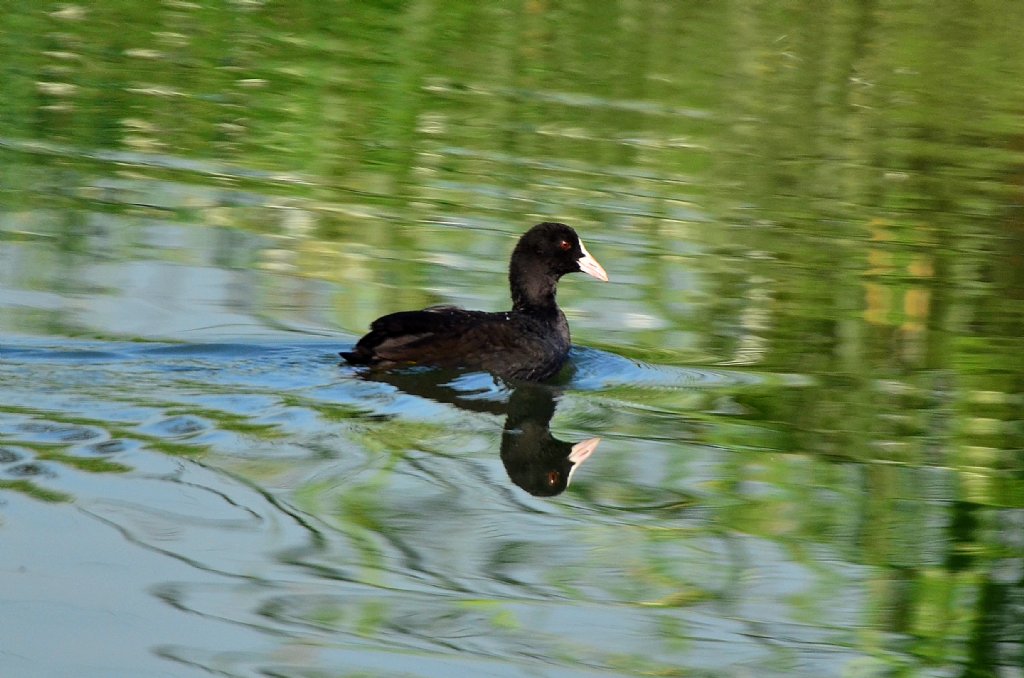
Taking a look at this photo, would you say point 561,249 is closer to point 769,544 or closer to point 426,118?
point 769,544

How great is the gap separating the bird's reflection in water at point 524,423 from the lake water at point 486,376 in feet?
0.09

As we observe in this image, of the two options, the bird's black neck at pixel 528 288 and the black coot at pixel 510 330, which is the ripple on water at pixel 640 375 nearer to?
the black coot at pixel 510 330

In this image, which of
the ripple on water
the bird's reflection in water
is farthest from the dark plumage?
the ripple on water

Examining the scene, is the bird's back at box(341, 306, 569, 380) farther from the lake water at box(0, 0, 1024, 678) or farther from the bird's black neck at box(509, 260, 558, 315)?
the bird's black neck at box(509, 260, 558, 315)

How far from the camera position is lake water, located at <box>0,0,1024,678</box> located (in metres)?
4.77

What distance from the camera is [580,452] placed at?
6613 mm

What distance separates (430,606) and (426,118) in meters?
8.95

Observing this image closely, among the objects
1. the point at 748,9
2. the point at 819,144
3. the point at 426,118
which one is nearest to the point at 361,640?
the point at 426,118

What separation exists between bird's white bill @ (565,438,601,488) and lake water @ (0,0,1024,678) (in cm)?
3

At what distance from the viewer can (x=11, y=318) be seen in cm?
773

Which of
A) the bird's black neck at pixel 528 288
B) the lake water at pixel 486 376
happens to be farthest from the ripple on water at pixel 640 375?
the bird's black neck at pixel 528 288

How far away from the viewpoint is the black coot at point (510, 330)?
734 cm

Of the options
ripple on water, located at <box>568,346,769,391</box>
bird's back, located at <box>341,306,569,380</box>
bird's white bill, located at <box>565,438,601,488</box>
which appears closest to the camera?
bird's white bill, located at <box>565,438,601,488</box>

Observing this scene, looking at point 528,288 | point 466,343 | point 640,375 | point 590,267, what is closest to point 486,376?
point 466,343
